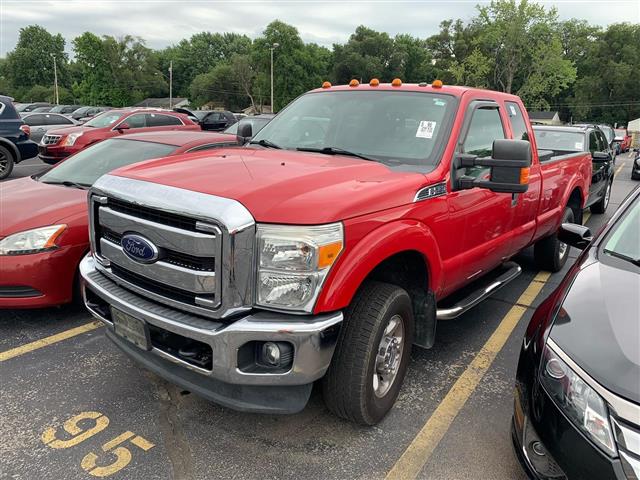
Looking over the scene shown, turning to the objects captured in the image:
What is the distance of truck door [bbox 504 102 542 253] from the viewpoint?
4.41 m

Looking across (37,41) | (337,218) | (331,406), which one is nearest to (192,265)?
(337,218)

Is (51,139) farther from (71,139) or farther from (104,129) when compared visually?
(104,129)

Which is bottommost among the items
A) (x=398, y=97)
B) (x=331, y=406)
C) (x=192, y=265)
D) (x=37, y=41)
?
(x=331, y=406)

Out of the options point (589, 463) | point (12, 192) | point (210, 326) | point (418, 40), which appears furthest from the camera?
point (418, 40)

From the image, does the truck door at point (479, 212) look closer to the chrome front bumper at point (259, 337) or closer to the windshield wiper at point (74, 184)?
the chrome front bumper at point (259, 337)

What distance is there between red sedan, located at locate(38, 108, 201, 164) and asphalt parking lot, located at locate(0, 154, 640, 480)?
922 centimetres

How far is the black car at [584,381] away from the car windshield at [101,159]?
13.5 feet

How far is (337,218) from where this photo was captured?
7.93 ft

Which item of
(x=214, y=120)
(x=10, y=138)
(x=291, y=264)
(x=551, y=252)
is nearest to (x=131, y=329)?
(x=291, y=264)

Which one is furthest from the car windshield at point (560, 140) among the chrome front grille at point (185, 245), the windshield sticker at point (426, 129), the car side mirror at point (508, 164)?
the chrome front grille at point (185, 245)

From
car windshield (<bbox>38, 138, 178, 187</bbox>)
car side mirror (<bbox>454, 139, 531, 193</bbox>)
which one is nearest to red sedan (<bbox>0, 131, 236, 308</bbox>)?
car windshield (<bbox>38, 138, 178, 187</bbox>)

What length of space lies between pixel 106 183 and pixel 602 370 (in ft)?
8.64

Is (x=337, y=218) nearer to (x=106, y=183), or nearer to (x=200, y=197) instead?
(x=200, y=197)

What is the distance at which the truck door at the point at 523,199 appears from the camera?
14.5ft
